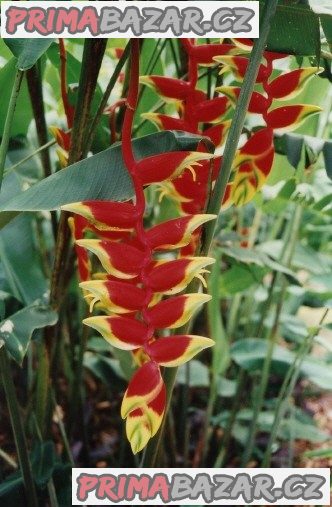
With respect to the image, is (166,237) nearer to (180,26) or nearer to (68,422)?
(180,26)

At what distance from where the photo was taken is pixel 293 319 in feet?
3.98

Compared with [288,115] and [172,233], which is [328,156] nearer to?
[288,115]

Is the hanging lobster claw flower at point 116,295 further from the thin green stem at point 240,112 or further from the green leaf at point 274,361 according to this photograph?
the green leaf at point 274,361

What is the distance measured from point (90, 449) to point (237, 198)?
75cm

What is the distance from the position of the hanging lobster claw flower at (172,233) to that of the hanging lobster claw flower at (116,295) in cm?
4

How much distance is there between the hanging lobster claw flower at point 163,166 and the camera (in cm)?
46

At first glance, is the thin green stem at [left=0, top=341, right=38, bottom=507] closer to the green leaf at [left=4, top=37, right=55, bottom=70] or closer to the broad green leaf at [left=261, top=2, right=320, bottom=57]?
the green leaf at [left=4, top=37, right=55, bottom=70]

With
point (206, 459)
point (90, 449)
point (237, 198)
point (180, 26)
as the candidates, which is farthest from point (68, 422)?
point (180, 26)

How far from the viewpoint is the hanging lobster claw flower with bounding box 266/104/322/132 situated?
1.82ft

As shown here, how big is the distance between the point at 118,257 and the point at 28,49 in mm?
217

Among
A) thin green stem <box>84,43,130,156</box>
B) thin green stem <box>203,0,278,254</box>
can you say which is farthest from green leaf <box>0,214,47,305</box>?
thin green stem <box>203,0,278,254</box>

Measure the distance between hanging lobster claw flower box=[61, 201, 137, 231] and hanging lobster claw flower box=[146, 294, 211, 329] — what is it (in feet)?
0.22

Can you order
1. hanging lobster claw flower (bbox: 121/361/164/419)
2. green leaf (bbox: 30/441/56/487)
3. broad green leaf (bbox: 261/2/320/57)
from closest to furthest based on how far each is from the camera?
hanging lobster claw flower (bbox: 121/361/164/419) < broad green leaf (bbox: 261/2/320/57) < green leaf (bbox: 30/441/56/487)

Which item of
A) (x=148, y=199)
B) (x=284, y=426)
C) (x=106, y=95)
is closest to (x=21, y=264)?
(x=148, y=199)
